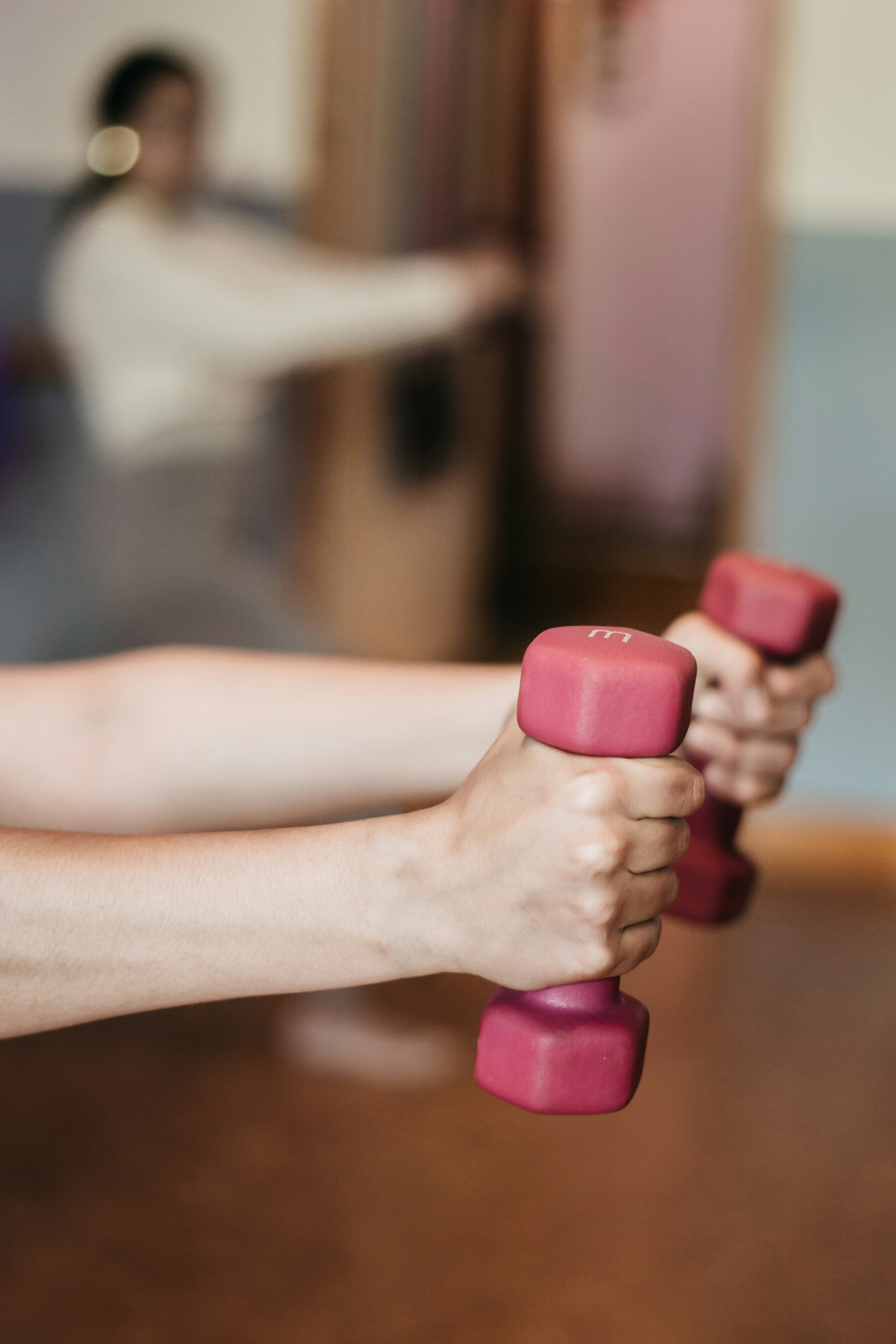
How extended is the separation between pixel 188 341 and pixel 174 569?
39cm

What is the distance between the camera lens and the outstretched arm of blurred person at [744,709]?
0.79 meters

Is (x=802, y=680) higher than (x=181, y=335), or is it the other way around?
(x=181, y=335)

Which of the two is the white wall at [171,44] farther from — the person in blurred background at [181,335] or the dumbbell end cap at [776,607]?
the dumbbell end cap at [776,607]

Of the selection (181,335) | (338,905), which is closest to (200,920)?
(338,905)

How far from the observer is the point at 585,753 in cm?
50

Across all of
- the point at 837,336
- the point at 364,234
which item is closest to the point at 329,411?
the point at 364,234

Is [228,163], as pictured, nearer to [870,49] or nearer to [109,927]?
[870,49]

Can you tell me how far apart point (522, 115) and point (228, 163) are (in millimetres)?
519

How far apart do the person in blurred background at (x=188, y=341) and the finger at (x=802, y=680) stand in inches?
33.2

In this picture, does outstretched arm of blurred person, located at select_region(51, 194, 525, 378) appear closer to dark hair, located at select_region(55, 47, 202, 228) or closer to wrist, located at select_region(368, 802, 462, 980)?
dark hair, located at select_region(55, 47, 202, 228)

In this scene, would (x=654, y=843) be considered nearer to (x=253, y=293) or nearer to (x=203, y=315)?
(x=203, y=315)

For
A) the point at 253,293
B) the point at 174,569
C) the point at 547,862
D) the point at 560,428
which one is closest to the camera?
the point at 547,862

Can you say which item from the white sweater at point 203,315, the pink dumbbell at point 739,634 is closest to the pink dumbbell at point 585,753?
the pink dumbbell at point 739,634

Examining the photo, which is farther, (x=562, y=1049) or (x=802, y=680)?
(x=802, y=680)
